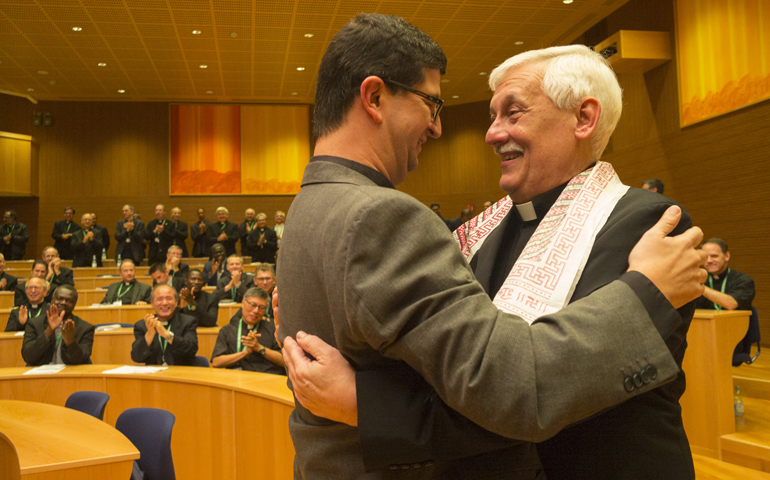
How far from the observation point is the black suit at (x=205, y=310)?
7233 millimetres

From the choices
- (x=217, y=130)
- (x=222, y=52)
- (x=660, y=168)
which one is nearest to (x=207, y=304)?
(x=222, y=52)

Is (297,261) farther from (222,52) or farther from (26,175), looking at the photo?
(26,175)

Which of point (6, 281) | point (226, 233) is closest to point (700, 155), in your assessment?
point (226, 233)

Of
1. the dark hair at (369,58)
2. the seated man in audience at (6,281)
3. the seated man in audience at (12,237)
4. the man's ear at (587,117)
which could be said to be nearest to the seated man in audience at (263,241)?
the seated man in audience at (6,281)

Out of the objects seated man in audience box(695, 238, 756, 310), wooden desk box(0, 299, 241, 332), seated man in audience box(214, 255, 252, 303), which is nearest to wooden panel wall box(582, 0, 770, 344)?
seated man in audience box(695, 238, 756, 310)

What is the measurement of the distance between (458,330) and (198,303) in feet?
22.9

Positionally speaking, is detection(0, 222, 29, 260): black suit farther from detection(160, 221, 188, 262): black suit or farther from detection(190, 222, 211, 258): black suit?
detection(190, 222, 211, 258): black suit

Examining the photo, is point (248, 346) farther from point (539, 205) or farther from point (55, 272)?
point (55, 272)

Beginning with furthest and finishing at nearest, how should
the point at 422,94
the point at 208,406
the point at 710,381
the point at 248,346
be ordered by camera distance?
the point at 248,346, the point at 710,381, the point at 208,406, the point at 422,94

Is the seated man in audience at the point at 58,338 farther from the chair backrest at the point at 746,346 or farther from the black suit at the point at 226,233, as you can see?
the black suit at the point at 226,233

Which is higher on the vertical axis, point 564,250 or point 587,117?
point 587,117

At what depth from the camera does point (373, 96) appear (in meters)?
1.11

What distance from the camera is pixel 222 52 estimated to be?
11.9 m

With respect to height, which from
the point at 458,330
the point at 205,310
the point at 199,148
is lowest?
the point at 205,310
